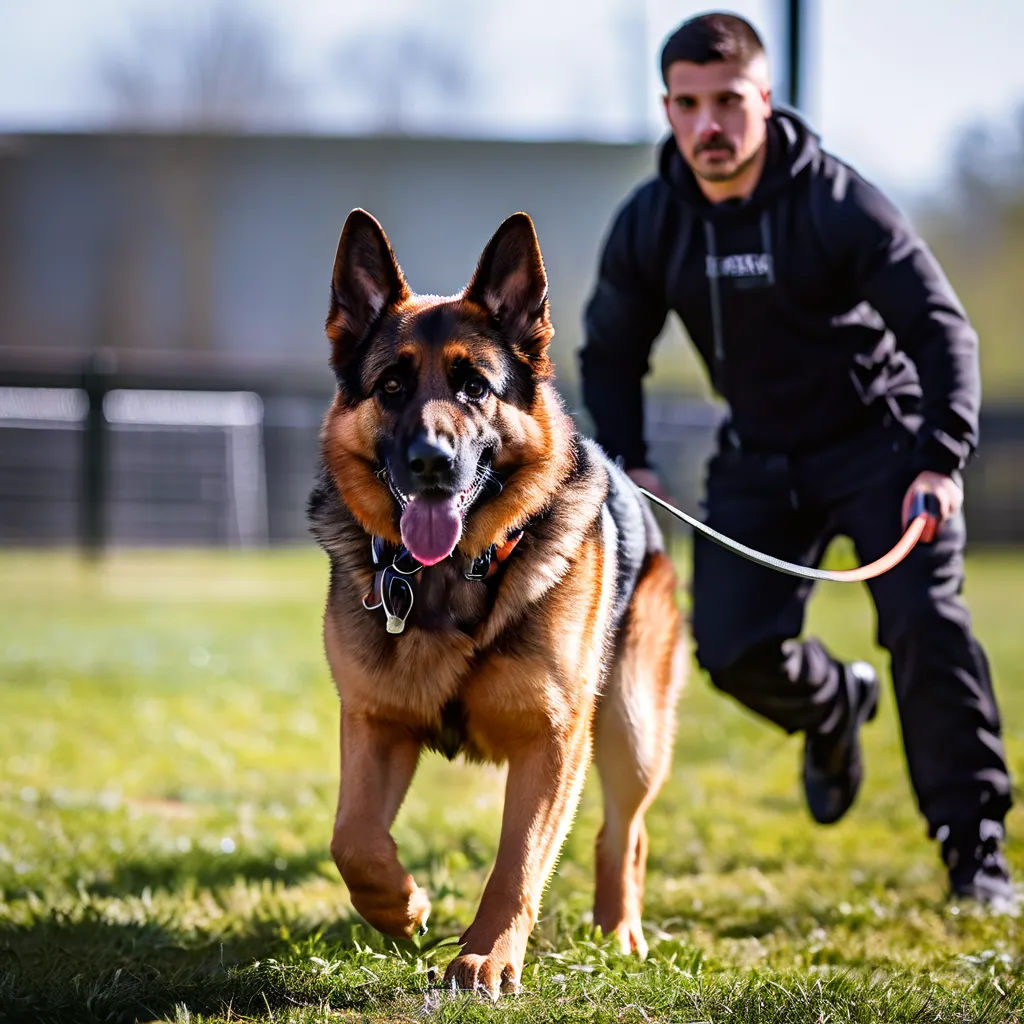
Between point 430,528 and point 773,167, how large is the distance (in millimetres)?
1926

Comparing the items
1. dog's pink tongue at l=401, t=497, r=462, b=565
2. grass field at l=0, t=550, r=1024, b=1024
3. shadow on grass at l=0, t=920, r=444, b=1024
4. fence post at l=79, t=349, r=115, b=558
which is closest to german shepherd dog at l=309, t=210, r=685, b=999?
dog's pink tongue at l=401, t=497, r=462, b=565

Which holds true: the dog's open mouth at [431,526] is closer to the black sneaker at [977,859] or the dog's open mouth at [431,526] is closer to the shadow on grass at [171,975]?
the shadow on grass at [171,975]

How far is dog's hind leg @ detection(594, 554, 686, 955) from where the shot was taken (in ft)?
12.2

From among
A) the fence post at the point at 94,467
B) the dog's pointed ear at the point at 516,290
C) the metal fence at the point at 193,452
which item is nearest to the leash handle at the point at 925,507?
the dog's pointed ear at the point at 516,290

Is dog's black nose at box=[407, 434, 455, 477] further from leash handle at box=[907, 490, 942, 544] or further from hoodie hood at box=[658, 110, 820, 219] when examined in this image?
hoodie hood at box=[658, 110, 820, 219]

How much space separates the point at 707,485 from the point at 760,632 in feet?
2.03

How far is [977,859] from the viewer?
417cm

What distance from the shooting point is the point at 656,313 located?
4625 millimetres

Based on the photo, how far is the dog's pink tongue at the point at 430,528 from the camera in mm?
3039

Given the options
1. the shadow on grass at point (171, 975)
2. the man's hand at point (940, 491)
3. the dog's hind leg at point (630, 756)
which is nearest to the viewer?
the shadow on grass at point (171, 975)

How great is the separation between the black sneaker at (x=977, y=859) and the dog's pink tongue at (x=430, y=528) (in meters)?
2.12

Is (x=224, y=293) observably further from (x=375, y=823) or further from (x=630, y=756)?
(x=375, y=823)

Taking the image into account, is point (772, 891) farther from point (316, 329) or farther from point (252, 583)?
point (316, 329)

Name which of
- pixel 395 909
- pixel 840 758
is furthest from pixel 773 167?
pixel 395 909
